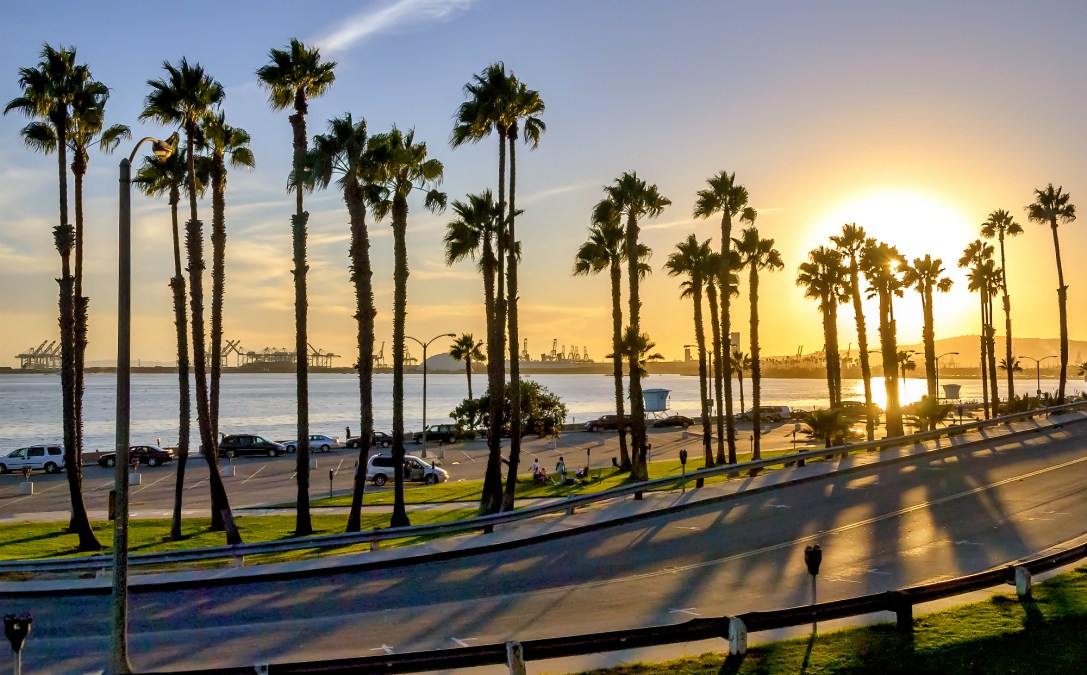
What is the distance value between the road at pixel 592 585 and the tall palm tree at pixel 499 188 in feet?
28.3

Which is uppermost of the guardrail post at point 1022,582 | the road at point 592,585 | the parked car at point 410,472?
the guardrail post at point 1022,582

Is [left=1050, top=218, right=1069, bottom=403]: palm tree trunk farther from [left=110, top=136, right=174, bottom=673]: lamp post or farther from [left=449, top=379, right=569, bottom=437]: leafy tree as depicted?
[left=110, top=136, right=174, bottom=673]: lamp post

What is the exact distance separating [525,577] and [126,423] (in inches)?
375

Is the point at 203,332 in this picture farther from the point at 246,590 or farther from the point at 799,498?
the point at 799,498

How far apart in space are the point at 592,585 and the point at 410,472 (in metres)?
31.9

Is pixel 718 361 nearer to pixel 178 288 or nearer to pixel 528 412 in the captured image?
pixel 528 412

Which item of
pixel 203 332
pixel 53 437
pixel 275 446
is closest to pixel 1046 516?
pixel 203 332

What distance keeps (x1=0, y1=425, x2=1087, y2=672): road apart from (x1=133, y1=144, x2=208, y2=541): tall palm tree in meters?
14.7

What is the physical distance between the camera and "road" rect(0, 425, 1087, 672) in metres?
15.4

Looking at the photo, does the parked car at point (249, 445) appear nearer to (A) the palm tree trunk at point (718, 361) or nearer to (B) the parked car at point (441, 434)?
(B) the parked car at point (441, 434)

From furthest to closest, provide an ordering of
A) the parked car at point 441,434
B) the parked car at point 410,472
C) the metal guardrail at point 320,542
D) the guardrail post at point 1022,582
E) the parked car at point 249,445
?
the parked car at point 441,434, the parked car at point 249,445, the parked car at point 410,472, the metal guardrail at point 320,542, the guardrail post at point 1022,582

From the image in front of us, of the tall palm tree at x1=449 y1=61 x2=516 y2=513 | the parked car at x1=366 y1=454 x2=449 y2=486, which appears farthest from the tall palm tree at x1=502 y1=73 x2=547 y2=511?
the parked car at x1=366 y1=454 x2=449 y2=486

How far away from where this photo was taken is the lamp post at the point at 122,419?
13094 millimetres

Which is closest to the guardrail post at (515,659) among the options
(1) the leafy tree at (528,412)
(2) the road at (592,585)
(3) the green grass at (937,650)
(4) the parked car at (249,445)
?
(3) the green grass at (937,650)
